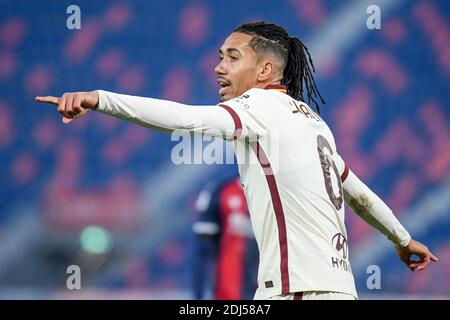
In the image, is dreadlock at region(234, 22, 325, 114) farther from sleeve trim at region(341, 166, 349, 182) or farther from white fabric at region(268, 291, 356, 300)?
white fabric at region(268, 291, 356, 300)

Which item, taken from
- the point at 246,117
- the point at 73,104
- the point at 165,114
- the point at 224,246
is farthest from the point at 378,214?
the point at 224,246

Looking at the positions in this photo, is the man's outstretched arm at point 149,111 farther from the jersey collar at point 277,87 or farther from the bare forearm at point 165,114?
the jersey collar at point 277,87

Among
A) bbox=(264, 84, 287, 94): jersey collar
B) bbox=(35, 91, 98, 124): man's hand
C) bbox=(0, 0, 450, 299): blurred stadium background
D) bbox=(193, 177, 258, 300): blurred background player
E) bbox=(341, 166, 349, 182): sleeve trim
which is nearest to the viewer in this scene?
bbox=(35, 91, 98, 124): man's hand

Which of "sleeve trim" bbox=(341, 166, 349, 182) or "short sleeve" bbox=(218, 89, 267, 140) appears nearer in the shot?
"short sleeve" bbox=(218, 89, 267, 140)

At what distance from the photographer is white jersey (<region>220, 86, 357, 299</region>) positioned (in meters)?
2.92

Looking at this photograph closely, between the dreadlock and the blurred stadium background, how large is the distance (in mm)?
1947

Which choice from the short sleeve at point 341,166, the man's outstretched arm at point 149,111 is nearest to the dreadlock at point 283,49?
the short sleeve at point 341,166

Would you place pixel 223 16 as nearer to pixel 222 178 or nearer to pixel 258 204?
pixel 222 178

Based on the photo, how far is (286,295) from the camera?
2.90 m

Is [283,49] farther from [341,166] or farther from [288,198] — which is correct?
[288,198]

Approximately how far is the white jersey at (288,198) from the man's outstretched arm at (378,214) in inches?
13.5

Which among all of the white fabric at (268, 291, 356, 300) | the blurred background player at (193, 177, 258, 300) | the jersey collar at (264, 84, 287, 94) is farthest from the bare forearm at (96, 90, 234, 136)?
the blurred background player at (193, 177, 258, 300)
